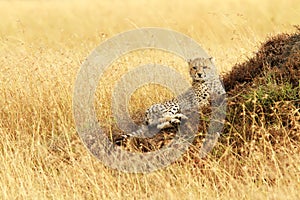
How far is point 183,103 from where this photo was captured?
623 centimetres

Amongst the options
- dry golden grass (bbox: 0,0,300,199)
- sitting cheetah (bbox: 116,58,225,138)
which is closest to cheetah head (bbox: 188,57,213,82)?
sitting cheetah (bbox: 116,58,225,138)

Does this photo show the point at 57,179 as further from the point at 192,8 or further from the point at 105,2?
the point at 105,2

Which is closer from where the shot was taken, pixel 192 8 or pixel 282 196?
pixel 282 196

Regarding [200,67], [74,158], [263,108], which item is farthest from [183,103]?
[74,158]

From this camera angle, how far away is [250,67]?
6465 mm

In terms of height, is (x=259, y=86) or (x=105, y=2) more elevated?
(x=105, y=2)

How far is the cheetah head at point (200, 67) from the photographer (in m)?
6.40

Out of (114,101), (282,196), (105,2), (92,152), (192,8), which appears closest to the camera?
(282,196)

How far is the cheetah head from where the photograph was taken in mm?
6402

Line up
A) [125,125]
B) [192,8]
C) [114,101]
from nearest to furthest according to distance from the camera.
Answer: [125,125] → [114,101] → [192,8]

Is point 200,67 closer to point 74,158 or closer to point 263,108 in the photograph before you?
point 263,108

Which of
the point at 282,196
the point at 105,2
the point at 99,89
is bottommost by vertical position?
the point at 282,196

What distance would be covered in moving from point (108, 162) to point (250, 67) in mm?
1935

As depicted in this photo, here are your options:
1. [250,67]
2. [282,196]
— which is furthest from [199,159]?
[250,67]
